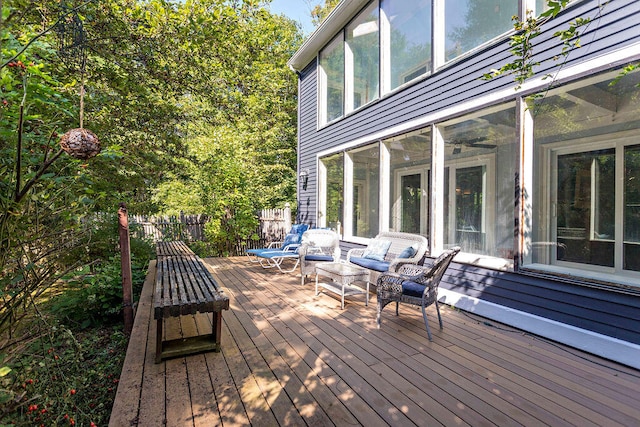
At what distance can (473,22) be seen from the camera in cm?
427

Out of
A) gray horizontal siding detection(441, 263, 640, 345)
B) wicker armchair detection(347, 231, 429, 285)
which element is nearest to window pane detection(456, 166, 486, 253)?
wicker armchair detection(347, 231, 429, 285)

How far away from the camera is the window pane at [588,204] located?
411cm

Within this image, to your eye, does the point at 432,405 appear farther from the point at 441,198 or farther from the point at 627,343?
the point at 441,198

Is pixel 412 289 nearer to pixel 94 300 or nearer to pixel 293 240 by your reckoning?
pixel 94 300

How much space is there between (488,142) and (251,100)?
954 centimetres

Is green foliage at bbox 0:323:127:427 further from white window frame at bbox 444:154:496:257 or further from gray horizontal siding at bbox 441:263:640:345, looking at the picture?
white window frame at bbox 444:154:496:257

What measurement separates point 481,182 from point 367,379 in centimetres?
373

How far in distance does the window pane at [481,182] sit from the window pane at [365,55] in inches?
81.7

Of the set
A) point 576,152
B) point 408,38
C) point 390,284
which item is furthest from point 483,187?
point 408,38

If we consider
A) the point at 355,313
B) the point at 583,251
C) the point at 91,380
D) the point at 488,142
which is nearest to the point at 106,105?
the point at 91,380

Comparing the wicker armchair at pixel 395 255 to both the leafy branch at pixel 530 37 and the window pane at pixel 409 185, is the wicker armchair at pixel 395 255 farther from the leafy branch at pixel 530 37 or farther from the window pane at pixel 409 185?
the leafy branch at pixel 530 37

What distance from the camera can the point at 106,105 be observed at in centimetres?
523

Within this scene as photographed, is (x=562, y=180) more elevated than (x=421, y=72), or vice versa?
(x=421, y=72)

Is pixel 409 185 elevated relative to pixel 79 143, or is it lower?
elevated
